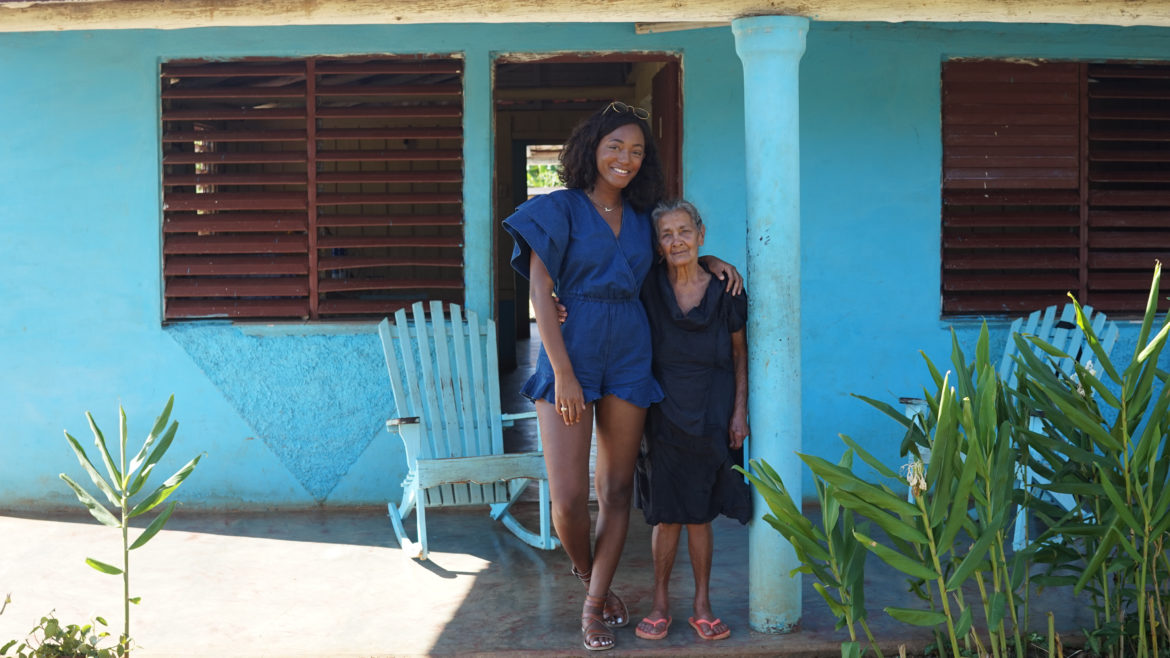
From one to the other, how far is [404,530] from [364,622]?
1163 millimetres

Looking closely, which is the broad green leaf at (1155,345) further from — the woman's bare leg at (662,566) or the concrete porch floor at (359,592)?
the woman's bare leg at (662,566)

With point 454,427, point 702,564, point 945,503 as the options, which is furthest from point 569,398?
point 454,427

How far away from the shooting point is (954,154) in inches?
218

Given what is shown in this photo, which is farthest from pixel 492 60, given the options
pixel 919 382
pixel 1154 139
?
pixel 1154 139

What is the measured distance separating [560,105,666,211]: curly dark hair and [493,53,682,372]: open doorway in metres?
1.79

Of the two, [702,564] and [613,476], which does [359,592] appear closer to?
[613,476]

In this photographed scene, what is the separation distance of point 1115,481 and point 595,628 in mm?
1641

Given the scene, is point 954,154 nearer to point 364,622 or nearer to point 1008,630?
point 1008,630

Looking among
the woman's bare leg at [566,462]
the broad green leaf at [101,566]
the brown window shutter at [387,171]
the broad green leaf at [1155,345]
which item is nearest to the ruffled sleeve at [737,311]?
the woman's bare leg at [566,462]

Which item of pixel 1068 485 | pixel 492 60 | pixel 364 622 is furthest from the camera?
pixel 492 60

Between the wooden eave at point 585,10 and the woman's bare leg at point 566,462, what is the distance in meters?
1.31

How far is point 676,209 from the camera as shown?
358 centimetres

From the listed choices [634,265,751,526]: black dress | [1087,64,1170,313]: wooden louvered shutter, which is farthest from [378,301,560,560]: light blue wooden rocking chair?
[1087,64,1170,313]: wooden louvered shutter

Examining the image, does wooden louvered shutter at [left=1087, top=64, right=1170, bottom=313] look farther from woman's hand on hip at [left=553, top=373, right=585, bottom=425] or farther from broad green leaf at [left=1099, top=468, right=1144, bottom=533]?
woman's hand on hip at [left=553, top=373, right=585, bottom=425]
